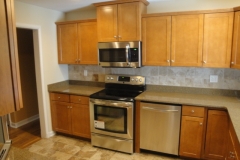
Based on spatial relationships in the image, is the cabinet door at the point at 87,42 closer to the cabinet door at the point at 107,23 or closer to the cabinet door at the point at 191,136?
the cabinet door at the point at 107,23

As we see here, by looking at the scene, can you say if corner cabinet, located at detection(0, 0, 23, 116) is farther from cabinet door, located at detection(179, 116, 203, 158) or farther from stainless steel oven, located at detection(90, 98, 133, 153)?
cabinet door, located at detection(179, 116, 203, 158)

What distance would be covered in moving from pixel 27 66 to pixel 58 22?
1426 millimetres

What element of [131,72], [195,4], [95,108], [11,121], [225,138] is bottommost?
[11,121]

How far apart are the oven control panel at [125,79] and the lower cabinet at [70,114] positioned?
1.94 ft

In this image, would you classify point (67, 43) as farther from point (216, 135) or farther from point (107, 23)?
point (216, 135)

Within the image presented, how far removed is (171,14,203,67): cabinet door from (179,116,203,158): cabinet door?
82 centimetres

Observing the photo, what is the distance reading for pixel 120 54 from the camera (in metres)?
3.01

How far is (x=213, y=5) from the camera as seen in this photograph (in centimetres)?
274

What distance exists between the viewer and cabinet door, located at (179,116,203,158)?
2539 mm

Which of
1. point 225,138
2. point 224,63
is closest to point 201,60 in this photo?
point 224,63

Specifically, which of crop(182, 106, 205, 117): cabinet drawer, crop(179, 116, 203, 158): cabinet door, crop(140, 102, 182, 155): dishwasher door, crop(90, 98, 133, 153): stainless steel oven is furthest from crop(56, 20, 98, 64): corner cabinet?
crop(179, 116, 203, 158): cabinet door

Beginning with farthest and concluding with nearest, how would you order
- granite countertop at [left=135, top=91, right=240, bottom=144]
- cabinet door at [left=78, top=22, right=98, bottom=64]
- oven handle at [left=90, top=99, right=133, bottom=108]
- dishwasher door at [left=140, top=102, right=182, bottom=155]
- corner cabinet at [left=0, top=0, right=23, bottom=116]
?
1. cabinet door at [left=78, top=22, right=98, bottom=64]
2. oven handle at [left=90, top=99, right=133, bottom=108]
3. dishwasher door at [left=140, top=102, right=182, bottom=155]
4. granite countertop at [left=135, top=91, right=240, bottom=144]
5. corner cabinet at [left=0, top=0, right=23, bottom=116]

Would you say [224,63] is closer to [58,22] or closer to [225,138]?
[225,138]

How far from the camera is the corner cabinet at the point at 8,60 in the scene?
72 centimetres
